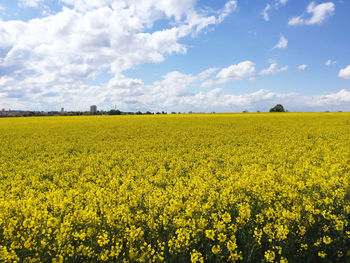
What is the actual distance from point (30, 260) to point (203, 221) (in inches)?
127

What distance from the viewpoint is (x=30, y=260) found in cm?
369

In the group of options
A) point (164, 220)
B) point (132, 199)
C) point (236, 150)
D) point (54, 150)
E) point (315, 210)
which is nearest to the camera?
point (164, 220)

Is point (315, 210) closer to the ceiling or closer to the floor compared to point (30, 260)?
closer to the ceiling

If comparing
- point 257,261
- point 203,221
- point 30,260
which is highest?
point 203,221

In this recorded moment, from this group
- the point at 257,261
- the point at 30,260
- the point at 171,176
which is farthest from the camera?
the point at 171,176

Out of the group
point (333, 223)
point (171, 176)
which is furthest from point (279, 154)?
point (333, 223)

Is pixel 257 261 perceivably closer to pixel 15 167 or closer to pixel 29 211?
pixel 29 211

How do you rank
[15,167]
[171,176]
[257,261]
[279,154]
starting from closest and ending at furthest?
[257,261] < [171,176] < [15,167] < [279,154]

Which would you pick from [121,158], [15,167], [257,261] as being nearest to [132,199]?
[257,261]

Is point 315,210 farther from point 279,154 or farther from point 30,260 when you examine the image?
point 279,154

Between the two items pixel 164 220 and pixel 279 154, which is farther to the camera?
pixel 279 154

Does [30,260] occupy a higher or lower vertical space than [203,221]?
lower

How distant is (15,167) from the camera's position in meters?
12.2

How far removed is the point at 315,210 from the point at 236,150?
10.2 m
